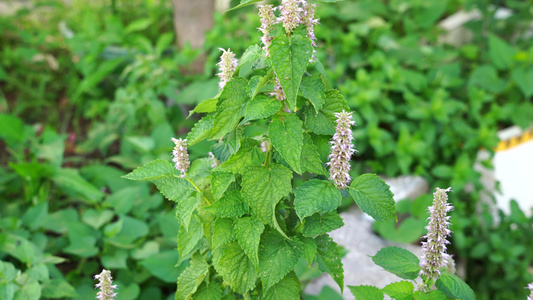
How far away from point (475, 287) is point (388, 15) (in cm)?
218

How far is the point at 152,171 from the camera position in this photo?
4.31ft

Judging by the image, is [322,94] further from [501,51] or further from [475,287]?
[501,51]

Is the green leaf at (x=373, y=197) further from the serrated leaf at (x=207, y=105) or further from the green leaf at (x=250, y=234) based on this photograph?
the serrated leaf at (x=207, y=105)

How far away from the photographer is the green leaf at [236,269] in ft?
4.19

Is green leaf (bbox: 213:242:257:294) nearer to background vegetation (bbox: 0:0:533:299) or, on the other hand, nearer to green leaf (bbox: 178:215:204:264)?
green leaf (bbox: 178:215:204:264)

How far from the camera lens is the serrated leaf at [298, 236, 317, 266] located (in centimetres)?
126

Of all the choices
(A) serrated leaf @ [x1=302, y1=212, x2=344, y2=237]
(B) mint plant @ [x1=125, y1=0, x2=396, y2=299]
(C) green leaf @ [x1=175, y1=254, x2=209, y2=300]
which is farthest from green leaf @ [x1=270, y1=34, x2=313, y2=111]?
(C) green leaf @ [x1=175, y1=254, x2=209, y2=300]

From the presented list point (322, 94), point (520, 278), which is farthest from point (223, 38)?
point (520, 278)

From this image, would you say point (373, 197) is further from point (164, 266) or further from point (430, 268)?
point (164, 266)

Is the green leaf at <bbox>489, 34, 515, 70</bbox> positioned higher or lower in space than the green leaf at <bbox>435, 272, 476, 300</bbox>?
lower

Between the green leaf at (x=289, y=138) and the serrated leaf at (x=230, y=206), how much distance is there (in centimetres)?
22

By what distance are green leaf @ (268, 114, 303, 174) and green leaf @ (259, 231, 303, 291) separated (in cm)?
27

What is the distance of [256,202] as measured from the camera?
46.7 inches

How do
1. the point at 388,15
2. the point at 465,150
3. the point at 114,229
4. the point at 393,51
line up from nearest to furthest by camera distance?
1. the point at 114,229
2. the point at 465,150
3. the point at 393,51
4. the point at 388,15
